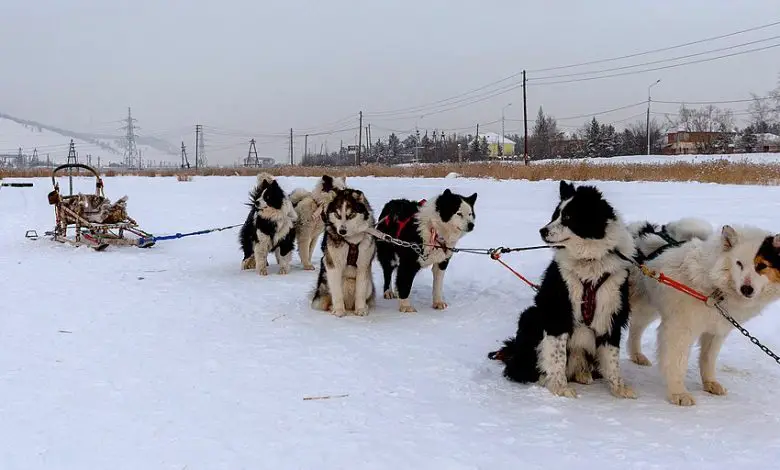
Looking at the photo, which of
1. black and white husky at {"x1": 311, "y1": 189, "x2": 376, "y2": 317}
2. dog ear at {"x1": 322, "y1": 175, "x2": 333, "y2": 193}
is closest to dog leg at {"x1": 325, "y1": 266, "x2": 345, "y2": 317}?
black and white husky at {"x1": 311, "y1": 189, "x2": 376, "y2": 317}

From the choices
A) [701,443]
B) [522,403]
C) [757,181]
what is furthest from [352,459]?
[757,181]

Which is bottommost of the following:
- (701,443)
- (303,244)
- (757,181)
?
(701,443)

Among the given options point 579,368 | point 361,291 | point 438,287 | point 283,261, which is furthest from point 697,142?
point 579,368

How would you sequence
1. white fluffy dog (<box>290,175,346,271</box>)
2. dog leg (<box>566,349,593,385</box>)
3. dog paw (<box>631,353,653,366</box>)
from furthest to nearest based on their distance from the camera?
white fluffy dog (<box>290,175,346,271</box>) → dog paw (<box>631,353,653,366</box>) → dog leg (<box>566,349,593,385</box>)

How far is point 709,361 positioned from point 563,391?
1.13m

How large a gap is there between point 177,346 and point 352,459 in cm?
274

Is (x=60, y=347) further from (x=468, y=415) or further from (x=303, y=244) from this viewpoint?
(x=303, y=244)

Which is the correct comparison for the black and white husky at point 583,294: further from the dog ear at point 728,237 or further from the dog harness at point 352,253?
the dog harness at point 352,253

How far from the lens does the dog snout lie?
3.71m

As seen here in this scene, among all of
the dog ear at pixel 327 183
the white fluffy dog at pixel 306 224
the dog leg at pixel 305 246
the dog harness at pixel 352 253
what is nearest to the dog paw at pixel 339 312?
the dog harness at pixel 352 253

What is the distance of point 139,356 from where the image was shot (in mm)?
4977

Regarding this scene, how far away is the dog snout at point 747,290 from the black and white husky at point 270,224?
6824mm

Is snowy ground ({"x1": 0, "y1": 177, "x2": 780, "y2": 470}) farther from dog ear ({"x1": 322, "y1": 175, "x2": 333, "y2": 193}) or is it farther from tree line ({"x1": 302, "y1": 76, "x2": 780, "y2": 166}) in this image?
tree line ({"x1": 302, "y1": 76, "x2": 780, "y2": 166})

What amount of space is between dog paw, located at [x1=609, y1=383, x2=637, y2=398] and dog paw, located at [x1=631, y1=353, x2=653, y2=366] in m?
0.76
